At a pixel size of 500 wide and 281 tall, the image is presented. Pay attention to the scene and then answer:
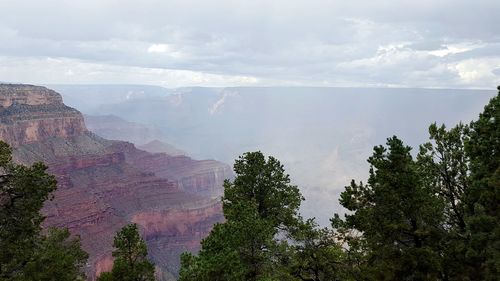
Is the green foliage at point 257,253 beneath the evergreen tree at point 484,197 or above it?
beneath

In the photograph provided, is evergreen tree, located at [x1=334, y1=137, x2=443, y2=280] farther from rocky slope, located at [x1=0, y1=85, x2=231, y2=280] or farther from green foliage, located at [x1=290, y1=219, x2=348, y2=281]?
rocky slope, located at [x1=0, y1=85, x2=231, y2=280]

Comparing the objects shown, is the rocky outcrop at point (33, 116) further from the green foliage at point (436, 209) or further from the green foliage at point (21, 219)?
the green foliage at point (436, 209)

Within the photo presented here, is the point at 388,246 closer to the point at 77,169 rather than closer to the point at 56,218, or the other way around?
the point at 56,218

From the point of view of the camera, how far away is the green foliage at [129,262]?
26.2 meters

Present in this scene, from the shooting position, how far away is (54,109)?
504 feet

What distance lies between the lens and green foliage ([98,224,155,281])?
2619 centimetres

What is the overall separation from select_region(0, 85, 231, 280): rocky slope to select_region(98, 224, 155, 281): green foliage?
8477 centimetres

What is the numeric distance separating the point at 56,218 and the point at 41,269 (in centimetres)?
8718

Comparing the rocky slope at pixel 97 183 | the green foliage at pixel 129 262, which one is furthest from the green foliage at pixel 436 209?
the rocky slope at pixel 97 183

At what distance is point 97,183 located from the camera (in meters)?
138

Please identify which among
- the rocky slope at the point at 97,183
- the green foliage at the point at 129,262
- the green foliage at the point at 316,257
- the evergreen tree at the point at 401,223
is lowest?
the rocky slope at the point at 97,183

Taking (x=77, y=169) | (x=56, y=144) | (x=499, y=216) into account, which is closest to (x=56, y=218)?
(x=77, y=169)

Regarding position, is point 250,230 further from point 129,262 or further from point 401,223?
point 129,262

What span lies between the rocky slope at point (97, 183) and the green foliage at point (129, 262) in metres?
84.8
